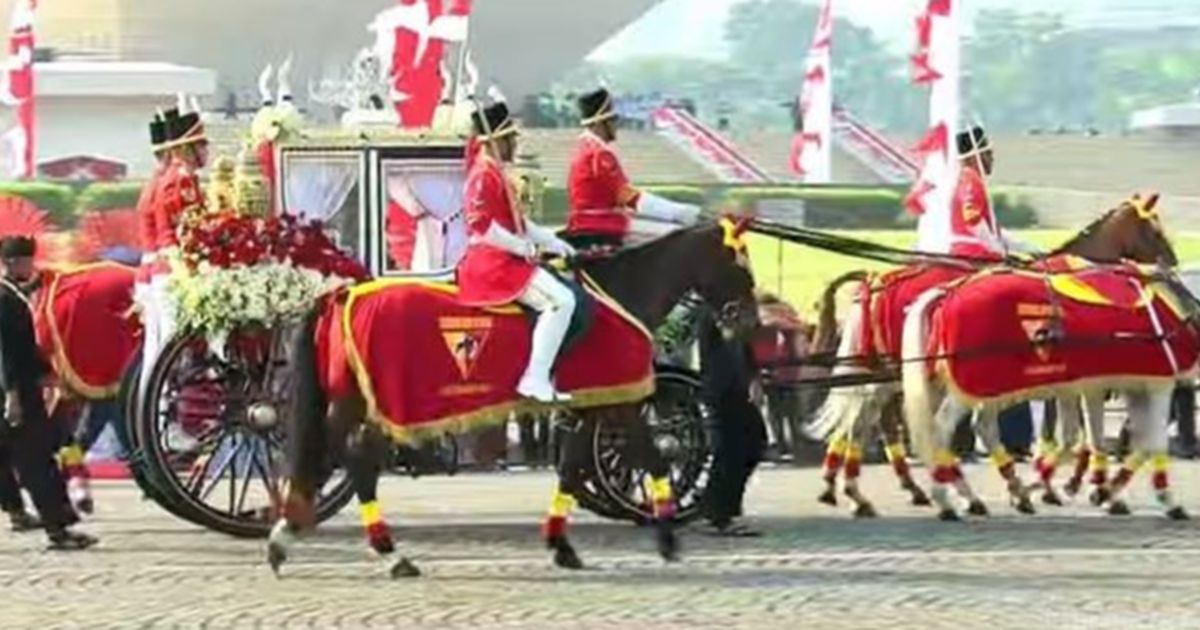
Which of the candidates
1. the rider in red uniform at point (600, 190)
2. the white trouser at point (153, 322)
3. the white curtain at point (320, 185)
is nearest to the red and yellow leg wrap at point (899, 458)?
the rider in red uniform at point (600, 190)

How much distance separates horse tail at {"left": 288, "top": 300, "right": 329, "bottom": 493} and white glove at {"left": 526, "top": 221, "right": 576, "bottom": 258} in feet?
3.50

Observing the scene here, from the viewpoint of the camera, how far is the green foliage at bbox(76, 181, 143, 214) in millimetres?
36428

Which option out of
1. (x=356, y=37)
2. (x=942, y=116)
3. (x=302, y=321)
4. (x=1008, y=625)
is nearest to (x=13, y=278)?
(x=302, y=321)

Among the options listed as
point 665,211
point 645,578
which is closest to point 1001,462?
point 665,211

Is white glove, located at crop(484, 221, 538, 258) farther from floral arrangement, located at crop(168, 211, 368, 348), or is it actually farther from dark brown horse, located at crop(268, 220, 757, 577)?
floral arrangement, located at crop(168, 211, 368, 348)

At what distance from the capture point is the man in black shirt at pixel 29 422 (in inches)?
549

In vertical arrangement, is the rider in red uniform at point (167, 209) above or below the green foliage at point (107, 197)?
below

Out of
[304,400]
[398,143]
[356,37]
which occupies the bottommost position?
[304,400]

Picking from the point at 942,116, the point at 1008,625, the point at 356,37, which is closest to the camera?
the point at 1008,625

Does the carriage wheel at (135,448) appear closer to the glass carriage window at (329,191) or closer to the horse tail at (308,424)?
the horse tail at (308,424)

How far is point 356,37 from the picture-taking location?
228ft

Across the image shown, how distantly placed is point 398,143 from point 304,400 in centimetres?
366

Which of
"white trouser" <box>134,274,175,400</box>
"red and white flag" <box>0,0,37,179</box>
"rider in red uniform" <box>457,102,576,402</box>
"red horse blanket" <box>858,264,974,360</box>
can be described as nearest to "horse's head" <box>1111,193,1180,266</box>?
"red horse blanket" <box>858,264,974,360</box>

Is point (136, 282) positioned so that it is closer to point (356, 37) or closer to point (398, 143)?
point (398, 143)
